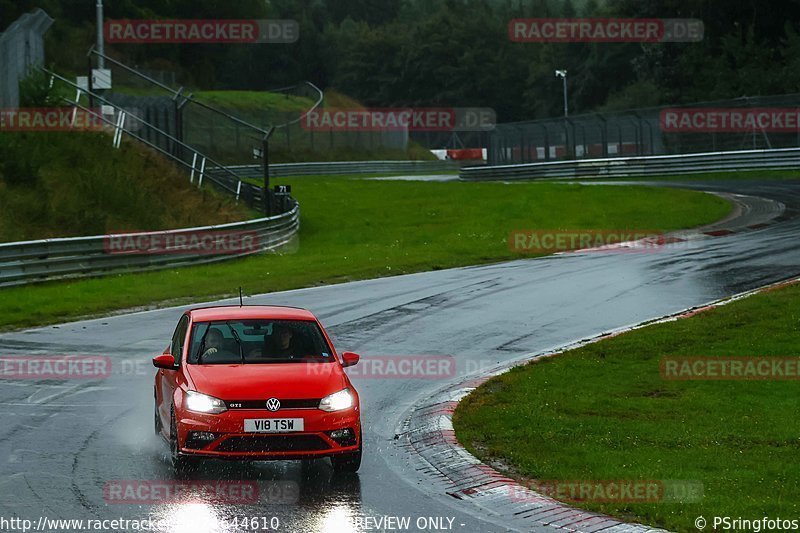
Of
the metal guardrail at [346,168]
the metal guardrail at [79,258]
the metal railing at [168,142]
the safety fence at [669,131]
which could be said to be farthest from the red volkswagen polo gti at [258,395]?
the metal guardrail at [346,168]

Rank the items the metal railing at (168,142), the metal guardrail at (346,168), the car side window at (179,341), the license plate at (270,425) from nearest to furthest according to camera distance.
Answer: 1. the license plate at (270,425)
2. the car side window at (179,341)
3. the metal railing at (168,142)
4. the metal guardrail at (346,168)

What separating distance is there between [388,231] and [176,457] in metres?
30.5

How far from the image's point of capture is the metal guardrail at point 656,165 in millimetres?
52844

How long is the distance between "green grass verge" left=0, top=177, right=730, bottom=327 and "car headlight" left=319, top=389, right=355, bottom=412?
12660mm

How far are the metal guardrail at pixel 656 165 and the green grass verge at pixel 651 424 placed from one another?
121 ft

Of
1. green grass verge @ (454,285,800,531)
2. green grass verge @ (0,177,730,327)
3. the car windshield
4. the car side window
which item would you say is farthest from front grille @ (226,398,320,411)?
green grass verge @ (0,177,730,327)

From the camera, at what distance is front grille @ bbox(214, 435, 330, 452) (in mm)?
10336

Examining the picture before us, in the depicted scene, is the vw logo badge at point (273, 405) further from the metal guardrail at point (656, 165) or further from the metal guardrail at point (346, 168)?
the metal guardrail at point (346, 168)

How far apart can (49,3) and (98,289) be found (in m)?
71.5

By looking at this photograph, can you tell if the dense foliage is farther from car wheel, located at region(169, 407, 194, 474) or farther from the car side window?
car wheel, located at region(169, 407, 194, 474)

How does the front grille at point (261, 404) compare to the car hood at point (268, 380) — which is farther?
the car hood at point (268, 380)

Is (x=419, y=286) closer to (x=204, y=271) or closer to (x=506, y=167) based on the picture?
(x=204, y=271)

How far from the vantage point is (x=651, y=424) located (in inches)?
480

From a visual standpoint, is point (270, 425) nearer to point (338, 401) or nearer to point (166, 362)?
point (338, 401)
